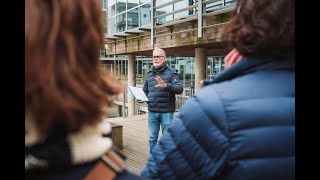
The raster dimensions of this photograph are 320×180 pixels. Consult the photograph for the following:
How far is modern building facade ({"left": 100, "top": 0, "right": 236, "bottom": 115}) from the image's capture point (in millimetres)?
8117

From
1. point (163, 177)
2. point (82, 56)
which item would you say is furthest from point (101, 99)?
point (163, 177)

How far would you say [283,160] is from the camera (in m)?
1.07

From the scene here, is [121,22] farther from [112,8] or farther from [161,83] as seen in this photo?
[161,83]

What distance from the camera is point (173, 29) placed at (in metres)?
9.88

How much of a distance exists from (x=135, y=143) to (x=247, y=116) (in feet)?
21.2

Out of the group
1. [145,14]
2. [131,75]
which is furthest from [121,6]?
[145,14]

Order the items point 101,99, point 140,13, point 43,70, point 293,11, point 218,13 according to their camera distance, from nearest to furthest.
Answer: point 43,70, point 101,99, point 293,11, point 218,13, point 140,13

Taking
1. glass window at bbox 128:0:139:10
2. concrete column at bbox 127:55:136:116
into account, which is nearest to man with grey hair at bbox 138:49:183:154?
glass window at bbox 128:0:139:10

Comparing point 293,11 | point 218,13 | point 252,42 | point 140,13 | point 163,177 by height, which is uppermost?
point 140,13

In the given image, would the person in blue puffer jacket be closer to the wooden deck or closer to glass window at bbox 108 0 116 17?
the wooden deck

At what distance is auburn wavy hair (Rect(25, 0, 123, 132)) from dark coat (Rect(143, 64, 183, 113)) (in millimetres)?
4181

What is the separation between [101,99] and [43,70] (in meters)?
0.17

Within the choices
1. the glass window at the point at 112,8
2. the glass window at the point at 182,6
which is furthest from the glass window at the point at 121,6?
the glass window at the point at 182,6
